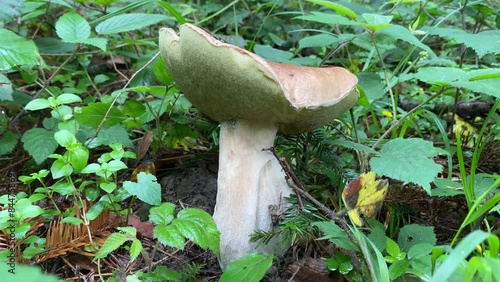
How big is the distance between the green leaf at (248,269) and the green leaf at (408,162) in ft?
1.50

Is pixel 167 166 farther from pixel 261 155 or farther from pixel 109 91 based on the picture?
pixel 109 91

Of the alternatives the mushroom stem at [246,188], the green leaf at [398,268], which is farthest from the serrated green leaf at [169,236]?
the green leaf at [398,268]

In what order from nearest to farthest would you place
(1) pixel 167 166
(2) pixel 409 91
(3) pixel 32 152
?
(3) pixel 32 152, (1) pixel 167 166, (2) pixel 409 91

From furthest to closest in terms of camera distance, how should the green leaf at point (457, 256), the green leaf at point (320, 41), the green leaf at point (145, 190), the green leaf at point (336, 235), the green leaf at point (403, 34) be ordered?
the green leaf at point (320, 41) < the green leaf at point (403, 34) < the green leaf at point (145, 190) < the green leaf at point (336, 235) < the green leaf at point (457, 256)

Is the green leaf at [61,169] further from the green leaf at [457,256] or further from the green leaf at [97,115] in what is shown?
the green leaf at [457,256]

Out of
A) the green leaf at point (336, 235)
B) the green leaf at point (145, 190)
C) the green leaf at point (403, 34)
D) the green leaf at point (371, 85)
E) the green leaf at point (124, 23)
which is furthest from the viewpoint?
the green leaf at point (124, 23)

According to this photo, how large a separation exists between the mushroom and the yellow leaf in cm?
26

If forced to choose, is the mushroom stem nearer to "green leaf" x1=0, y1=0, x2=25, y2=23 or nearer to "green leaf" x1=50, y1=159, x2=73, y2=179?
"green leaf" x1=50, y1=159, x2=73, y2=179

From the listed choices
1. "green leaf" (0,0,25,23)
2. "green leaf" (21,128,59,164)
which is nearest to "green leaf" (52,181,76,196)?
"green leaf" (21,128,59,164)

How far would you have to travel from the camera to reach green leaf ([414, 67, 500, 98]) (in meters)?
1.33

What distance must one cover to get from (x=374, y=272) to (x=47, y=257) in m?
1.03

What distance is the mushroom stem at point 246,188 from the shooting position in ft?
4.99

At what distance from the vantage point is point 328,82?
1.39 metres

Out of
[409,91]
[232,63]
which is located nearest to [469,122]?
[409,91]
